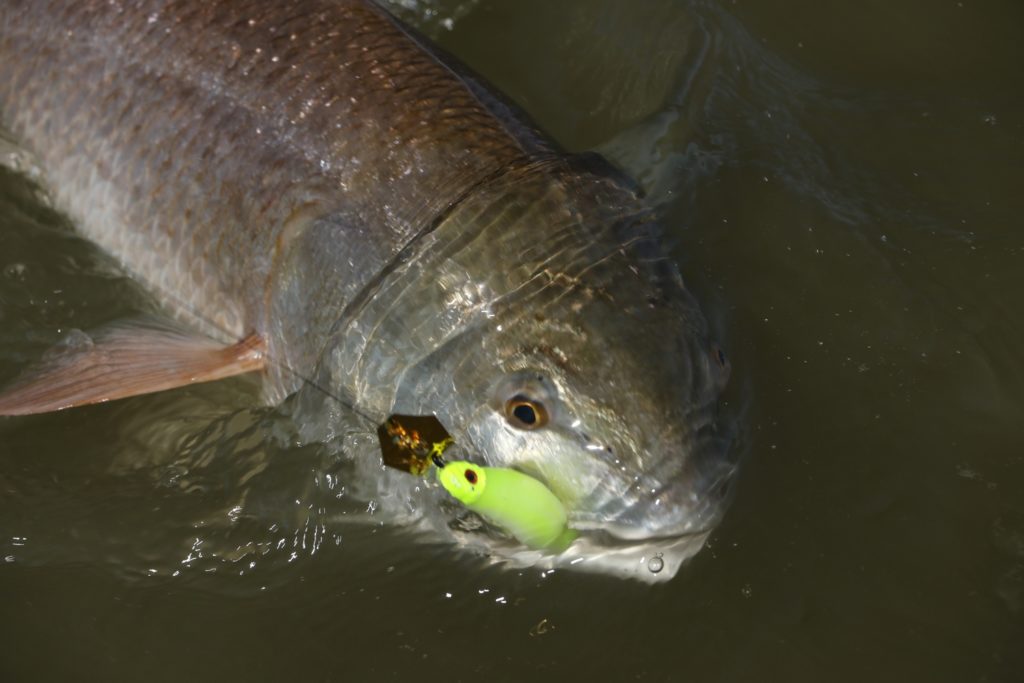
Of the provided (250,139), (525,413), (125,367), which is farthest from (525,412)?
(125,367)

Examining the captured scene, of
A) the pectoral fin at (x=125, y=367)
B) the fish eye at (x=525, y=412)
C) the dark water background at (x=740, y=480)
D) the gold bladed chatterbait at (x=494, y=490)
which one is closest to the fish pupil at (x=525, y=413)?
the fish eye at (x=525, y=412)

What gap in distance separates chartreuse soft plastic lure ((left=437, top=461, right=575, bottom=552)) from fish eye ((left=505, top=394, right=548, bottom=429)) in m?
0.11

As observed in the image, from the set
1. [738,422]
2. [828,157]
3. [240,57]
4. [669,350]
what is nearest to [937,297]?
[828,157]

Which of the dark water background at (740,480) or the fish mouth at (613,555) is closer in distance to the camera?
the fish mouth at (613,555)

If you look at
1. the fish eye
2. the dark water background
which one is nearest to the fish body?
the fish eye

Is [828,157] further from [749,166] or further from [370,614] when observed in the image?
[370,614]

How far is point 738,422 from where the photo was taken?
2.77 metres

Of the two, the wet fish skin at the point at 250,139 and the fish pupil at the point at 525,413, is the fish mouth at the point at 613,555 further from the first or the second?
the wet fish skin at the point at 250,139

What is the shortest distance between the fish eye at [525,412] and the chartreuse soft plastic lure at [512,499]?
0.11 m

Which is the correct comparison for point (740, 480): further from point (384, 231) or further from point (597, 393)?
point (384, 231)

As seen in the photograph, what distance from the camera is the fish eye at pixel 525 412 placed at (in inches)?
96.0

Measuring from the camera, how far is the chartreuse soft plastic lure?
2.42 metres

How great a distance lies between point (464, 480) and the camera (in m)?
2.47

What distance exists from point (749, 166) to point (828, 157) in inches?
13.2
